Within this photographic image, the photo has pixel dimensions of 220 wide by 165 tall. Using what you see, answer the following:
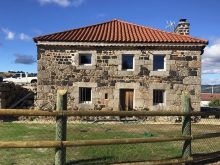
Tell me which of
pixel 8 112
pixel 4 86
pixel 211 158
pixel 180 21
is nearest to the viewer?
pixel 8 112

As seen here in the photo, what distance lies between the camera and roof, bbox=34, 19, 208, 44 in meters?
22.4

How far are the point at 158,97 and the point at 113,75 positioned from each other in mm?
2914

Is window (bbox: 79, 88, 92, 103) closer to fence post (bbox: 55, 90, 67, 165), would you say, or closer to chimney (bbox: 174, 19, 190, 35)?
chimney (bbox: 174, 19, 190, 35)

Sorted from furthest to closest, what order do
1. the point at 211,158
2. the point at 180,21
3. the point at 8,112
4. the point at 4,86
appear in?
1. the point at 180,21
2. the point at 4,86
3. the point at 211,158
4. the point at 8,112

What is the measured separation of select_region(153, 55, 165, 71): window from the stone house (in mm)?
58

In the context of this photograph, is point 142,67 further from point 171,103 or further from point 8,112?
point 8,112

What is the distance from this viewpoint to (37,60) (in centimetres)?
2250

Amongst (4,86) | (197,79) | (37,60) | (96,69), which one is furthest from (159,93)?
(4,86)

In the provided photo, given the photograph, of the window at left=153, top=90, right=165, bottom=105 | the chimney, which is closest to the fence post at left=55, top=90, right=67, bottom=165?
the window at left=153, top=90, right=165, bottom=105

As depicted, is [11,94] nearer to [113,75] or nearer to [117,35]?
[113,75]

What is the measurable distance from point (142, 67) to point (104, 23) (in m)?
5.22

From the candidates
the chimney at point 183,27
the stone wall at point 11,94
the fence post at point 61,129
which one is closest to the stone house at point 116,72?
the stone wall at point 11,94

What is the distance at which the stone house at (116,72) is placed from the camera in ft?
Answer: 73.8

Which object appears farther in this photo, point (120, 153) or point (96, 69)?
point (96, 69)
